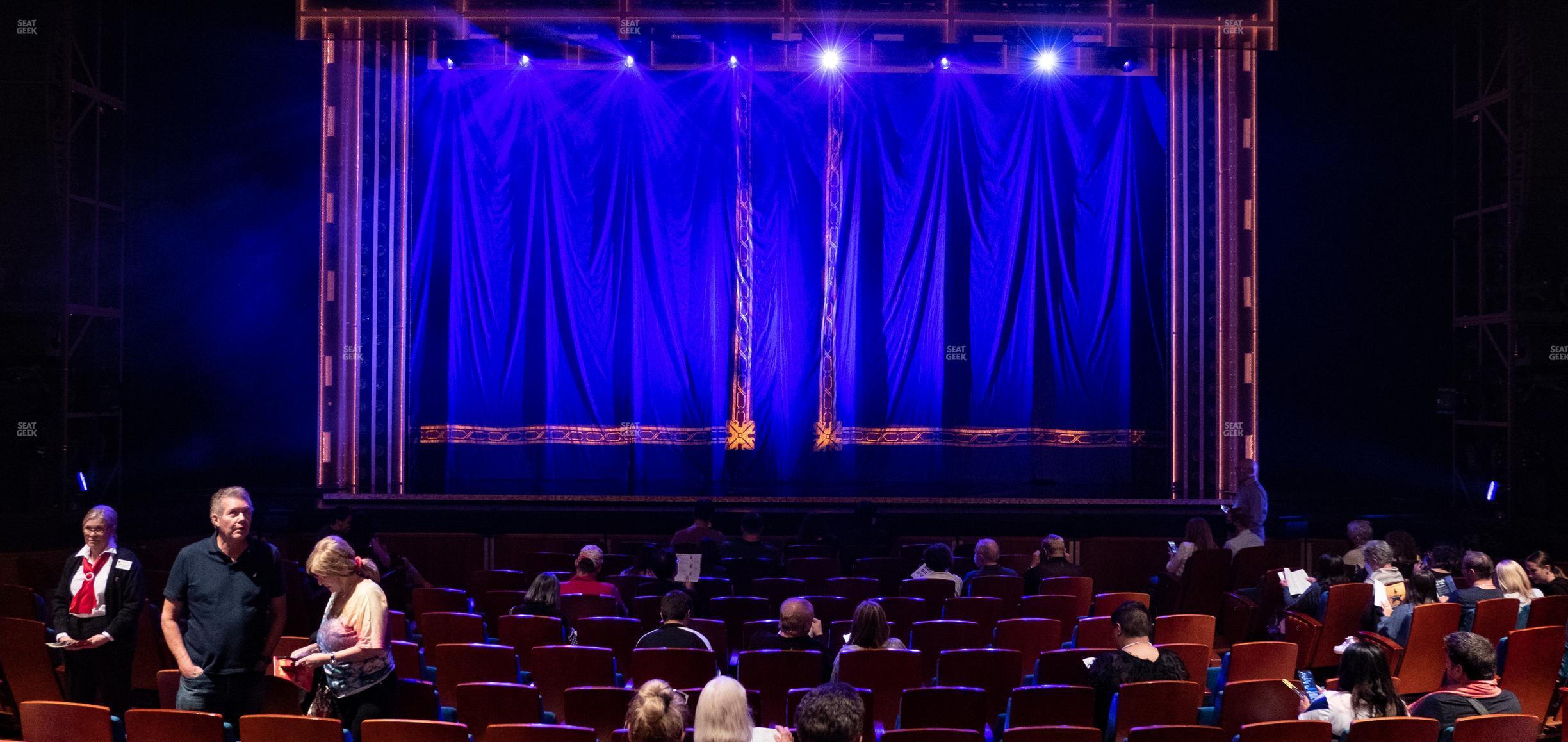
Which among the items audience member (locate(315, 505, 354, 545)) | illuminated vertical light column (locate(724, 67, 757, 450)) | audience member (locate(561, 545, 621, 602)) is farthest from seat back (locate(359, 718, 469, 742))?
illuminated vertical light column (locate(724, 67, 757, 450))

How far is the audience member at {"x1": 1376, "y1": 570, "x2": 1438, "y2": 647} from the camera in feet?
22.8

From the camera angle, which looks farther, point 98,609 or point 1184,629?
point 1184,629

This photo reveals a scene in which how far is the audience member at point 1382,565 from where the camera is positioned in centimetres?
766

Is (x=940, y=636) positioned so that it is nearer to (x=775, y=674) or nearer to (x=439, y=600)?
(x=775, y=674)

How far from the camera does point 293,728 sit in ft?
14.2

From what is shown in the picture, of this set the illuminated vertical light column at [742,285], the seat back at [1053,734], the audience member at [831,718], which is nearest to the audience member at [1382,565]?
the seat back at [1053,734]

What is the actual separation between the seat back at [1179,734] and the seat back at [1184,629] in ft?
8.25

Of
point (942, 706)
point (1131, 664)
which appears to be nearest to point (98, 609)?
point (942, 706)

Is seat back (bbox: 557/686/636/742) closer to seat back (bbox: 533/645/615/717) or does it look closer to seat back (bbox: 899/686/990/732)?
seat back (bbox: 533/645/615/717)

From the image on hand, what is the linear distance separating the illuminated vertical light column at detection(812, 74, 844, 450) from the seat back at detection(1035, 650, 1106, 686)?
868 cm

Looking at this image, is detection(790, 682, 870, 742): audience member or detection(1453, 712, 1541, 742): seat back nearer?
detection(790, 682, 870, 742): audience member

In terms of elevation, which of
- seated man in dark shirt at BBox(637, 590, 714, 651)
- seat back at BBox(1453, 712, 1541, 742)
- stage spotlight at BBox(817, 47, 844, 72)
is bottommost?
seat back at BBox(1453, 712, 1541, 742)

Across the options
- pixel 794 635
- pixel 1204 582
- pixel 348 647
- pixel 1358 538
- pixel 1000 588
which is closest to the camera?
pixel 348 647

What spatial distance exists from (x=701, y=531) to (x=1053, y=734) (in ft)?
18.6
